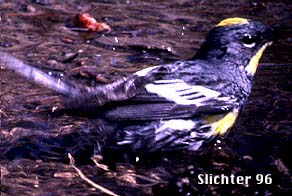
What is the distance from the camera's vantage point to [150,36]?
7.33 metres

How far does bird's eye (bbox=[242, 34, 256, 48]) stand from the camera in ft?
19.9

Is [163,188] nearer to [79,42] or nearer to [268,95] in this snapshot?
[268,95]

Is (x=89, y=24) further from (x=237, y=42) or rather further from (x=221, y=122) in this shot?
(x=221, y=122)

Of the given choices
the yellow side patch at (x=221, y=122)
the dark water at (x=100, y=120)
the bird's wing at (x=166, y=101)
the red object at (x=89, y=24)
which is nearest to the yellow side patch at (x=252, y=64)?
the dark water at (x=100, y=120)

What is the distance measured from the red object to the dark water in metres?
0.14

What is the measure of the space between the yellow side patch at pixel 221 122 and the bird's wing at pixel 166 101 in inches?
1.7

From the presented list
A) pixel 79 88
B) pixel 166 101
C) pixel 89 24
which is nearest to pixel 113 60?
pixel 89 24

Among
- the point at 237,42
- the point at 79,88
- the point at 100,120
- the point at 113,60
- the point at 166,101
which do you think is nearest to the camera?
the point at 79,88

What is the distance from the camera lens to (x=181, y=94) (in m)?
5.66

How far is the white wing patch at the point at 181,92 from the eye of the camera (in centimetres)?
552

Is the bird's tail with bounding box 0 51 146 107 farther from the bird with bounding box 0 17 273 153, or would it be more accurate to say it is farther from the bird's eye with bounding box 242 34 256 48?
the bird's eye with bounding box 242 34 256 48

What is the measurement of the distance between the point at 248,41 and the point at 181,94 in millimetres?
786

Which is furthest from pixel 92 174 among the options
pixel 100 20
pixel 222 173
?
pixel 100 20

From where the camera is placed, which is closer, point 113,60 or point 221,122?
point 221,122
